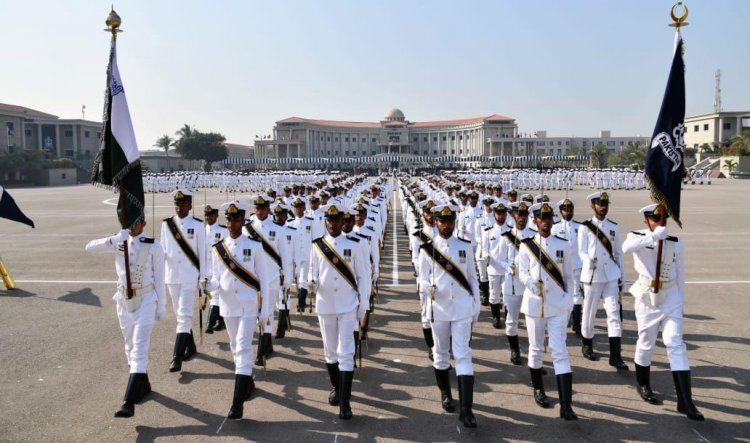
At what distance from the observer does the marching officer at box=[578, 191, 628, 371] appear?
6.69 m

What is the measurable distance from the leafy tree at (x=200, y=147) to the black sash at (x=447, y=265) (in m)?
98.2

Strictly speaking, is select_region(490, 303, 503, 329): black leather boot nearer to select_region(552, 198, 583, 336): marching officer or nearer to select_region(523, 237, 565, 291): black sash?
select_region(552, 198, 583, 336): marching officer

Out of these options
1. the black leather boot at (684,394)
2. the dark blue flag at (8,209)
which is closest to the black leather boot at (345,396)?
the black leather boot at (684,394)

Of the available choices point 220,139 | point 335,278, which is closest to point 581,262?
point 335,278

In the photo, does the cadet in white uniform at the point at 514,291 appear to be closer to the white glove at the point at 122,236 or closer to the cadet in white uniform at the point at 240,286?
the cadet in white uniform at the point at 240,286

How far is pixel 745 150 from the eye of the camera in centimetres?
6312

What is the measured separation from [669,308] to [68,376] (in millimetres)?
6753

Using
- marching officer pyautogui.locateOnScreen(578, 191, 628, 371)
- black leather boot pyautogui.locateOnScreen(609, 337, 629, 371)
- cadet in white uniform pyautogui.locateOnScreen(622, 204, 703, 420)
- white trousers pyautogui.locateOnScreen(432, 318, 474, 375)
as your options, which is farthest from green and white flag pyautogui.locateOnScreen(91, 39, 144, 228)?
black leather boot pyautogui.locateOnScreen(609, 337, 629, 371)

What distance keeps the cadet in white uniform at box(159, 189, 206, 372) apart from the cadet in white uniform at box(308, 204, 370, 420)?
1.95 metres

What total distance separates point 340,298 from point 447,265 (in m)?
1.15

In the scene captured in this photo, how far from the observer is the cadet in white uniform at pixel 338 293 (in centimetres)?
561

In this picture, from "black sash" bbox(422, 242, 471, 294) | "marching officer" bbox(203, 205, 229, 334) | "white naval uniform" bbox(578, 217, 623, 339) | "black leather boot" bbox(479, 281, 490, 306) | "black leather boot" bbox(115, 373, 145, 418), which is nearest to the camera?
"black leather boot" bbox(115, 373, 145, 418)

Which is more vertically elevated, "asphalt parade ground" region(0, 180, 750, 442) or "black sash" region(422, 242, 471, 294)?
"black sash" region(422, 242, 471, 294)

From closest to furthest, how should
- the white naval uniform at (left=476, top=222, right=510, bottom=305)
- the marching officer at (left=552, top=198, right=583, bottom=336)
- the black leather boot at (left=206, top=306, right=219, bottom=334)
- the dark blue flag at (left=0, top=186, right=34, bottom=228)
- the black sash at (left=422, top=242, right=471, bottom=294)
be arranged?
the black sash at (left=422, top=242, right=471, bottom=294) < the marching officer at (left=552, top=198, right=583, bottom=336) < the black leather boot at (left=206, top=306, right=219, bottom=334) < the white naval uniform at (left=476, top=222, right=510, bottom=305) < the dark blue flag at (left=0, top=186, right=34, bottom=228)
